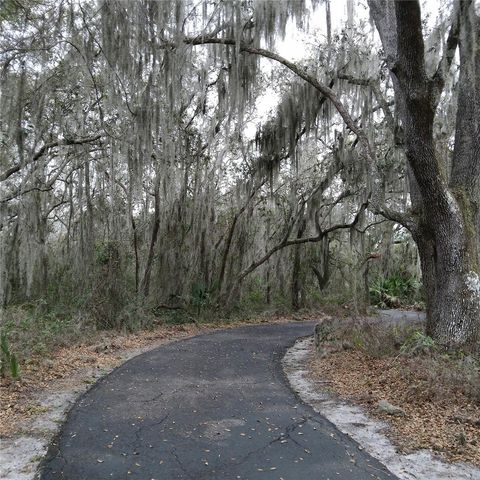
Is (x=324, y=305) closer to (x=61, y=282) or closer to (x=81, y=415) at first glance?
(x=61, y=282)

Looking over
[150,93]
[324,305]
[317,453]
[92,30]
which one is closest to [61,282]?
[150,93]

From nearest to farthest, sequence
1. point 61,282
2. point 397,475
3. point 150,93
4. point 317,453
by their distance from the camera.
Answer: point 397,475
point 317,453
point 150,93
point 61,282

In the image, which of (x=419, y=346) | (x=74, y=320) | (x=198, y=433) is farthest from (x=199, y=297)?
(x=198, y=433)

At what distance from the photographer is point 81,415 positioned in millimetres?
4691

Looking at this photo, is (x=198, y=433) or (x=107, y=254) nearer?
(x=198, y=433)

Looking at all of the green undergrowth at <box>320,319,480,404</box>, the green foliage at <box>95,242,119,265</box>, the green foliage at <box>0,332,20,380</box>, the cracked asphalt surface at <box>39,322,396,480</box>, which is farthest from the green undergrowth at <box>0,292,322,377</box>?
the green undergrowth at <box>320,319,480,404</box>

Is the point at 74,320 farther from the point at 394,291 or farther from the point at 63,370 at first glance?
the point at 394,291

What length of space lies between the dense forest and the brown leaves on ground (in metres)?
1.16

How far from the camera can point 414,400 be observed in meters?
5.09

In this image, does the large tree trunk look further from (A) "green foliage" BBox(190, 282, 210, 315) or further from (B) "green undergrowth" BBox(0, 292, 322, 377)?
(A) "green foliage" BBox(190, 282, 210, 315)

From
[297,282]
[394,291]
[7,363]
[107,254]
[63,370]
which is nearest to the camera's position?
[7,363]

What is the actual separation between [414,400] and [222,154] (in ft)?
33.1

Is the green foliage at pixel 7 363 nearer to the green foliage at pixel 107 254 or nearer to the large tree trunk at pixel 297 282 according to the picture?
the green foliage at pixel 107 254

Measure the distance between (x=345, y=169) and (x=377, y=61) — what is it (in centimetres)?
396
